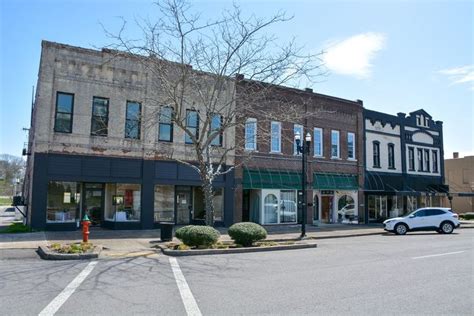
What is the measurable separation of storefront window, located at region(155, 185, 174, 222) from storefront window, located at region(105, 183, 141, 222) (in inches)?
40.3

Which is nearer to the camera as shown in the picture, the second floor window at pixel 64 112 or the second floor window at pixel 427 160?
the second floor window at pixel 64 112

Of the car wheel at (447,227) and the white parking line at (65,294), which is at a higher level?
the car wheel at (447,227)

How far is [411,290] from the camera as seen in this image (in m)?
8.15

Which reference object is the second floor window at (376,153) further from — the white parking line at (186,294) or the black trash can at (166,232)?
the white parking line at (186,294)

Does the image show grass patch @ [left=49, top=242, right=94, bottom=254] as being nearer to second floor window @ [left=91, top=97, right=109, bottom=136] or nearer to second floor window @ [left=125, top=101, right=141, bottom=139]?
second floor window @ [left=91, top=97, right=109, bottom=136]

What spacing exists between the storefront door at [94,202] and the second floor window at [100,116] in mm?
→ 2868

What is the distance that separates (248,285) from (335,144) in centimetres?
2239

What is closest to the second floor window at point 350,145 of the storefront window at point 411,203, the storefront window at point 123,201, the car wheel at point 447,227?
the storefront window at point 411,203

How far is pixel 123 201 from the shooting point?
21328 mm

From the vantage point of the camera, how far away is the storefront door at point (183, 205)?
22.9 meters

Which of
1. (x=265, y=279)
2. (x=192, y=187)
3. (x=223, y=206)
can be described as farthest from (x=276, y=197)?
(x=265, y=279)

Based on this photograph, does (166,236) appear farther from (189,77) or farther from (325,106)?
(325,106)

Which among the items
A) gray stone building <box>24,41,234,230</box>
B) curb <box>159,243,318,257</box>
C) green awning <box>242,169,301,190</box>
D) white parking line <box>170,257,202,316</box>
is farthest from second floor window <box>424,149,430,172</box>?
white parking line <box>170,257,202,316</box>

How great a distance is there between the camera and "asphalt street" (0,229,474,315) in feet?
22.3
